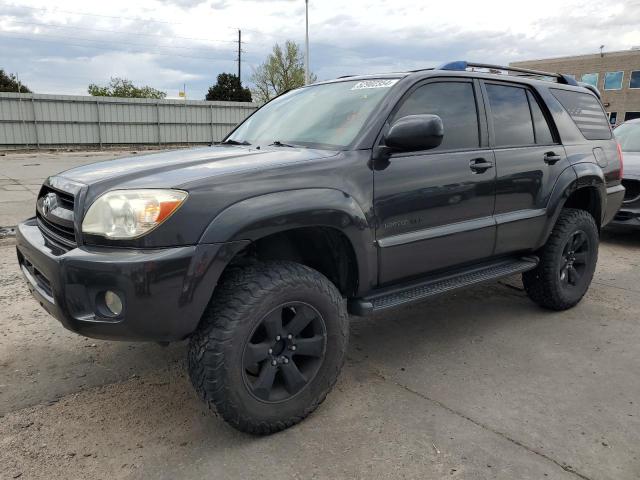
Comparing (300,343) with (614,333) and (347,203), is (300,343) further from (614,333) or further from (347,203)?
(614,333)

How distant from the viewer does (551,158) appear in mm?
3805

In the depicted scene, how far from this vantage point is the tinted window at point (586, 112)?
4.17m

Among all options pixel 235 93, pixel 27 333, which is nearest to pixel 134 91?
pixel 235 93

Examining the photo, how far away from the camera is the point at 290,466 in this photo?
230 centimetres

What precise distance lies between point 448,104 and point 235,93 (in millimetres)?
47746

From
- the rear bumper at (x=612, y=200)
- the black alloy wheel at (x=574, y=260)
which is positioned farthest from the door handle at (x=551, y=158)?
the rear bumper at (x=612, y=200)

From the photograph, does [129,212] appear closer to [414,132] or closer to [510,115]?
[414,132]

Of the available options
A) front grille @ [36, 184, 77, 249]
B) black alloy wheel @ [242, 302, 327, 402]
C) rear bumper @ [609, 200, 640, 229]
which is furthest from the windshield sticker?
rear bumper @ [609, 200, 640, 229]

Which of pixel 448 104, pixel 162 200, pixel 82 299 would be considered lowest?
pixel 82 299

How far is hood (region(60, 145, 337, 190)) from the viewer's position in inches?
90.9

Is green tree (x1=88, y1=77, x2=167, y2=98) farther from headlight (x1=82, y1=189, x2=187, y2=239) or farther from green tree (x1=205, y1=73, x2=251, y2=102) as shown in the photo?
headlight (x1=82, y1=189, x2=187, y2=239)

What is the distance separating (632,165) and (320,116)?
5.38m

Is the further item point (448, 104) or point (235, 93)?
point (235, 93)

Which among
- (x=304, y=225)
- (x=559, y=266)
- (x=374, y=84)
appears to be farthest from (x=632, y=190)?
(x=304, y=225)
